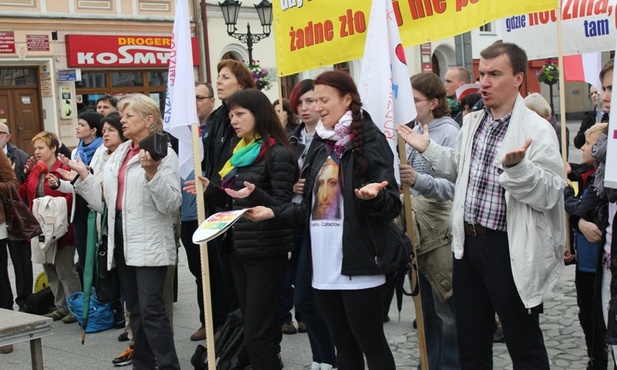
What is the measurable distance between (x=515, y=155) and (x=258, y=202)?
5.55 feet

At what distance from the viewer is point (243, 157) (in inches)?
202

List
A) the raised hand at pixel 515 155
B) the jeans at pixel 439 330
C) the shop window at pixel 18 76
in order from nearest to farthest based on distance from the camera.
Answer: the raised hand at pixel 515 155, the jeans at pixel 439 330, the shop window at pixel 18 76

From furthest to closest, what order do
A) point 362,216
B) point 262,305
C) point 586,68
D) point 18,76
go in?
point 18,76, point 586,68, point 262,305, point 362,216

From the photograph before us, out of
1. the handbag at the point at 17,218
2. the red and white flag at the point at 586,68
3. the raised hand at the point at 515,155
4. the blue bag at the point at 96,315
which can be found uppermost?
the red and white flag at the point at 586,68

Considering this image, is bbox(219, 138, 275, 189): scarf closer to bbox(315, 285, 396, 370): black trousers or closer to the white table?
bbox(315, 285, 396, 370): black trousers

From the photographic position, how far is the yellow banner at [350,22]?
17.1 ft

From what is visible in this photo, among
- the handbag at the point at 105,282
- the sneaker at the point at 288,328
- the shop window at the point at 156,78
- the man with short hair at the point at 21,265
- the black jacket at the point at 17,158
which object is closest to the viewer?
the handbag at the point at 105,282

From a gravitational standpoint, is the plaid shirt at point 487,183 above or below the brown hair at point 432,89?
below

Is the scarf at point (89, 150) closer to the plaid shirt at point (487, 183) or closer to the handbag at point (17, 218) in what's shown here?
the handbag at point (17, 218)

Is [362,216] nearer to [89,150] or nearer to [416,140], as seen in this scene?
[416,140]

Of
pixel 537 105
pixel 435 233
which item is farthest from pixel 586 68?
pixel 435 233

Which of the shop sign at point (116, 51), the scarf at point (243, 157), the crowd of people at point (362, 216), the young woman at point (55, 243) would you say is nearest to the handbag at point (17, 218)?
the crowd of people at point (362, 216)

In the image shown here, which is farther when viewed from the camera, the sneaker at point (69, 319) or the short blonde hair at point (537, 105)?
the sneaker at point (69, 319)

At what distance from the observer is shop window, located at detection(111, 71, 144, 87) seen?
2554 centimetres
